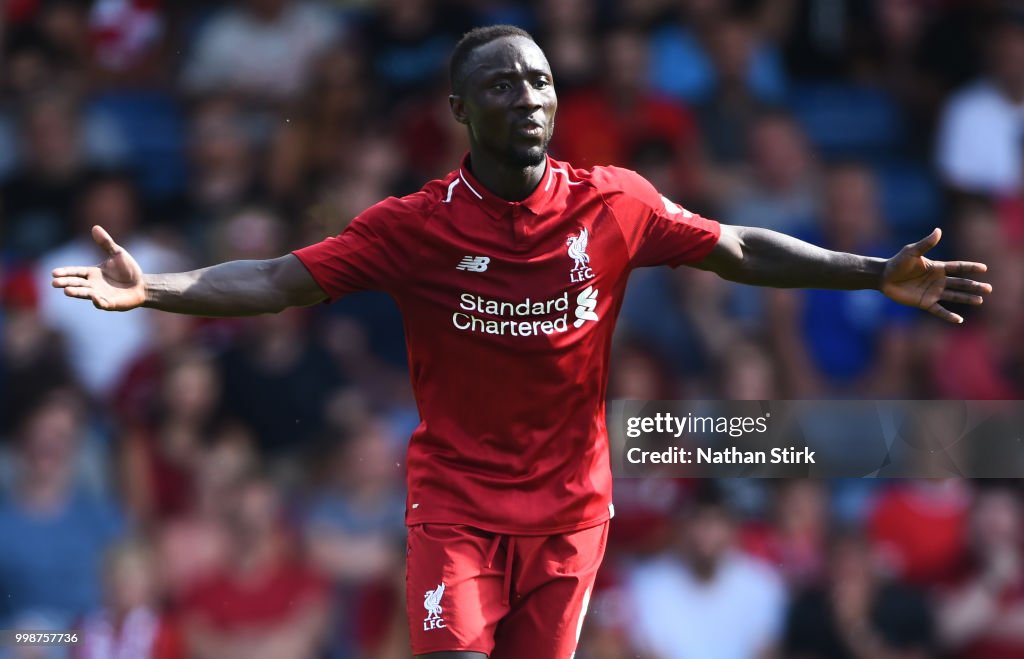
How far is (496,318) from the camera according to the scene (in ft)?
15.1

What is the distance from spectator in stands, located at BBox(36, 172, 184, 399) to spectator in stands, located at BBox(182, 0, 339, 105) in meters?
0.92

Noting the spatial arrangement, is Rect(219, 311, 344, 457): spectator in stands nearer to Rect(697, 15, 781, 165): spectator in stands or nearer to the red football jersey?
Rect(697, 15, 781, 165): spectator in stands

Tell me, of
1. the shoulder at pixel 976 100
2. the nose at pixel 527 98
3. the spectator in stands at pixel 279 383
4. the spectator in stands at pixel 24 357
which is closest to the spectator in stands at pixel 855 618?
the spectator in stands at pixel 279 383

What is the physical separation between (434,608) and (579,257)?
1123mm

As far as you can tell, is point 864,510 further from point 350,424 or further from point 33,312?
point 33,312

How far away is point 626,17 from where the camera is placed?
29.7 feet

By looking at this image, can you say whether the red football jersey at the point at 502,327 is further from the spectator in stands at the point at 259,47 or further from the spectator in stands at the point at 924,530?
the spectator in stands at the point at 259,47

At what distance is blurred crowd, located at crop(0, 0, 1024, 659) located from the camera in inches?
302

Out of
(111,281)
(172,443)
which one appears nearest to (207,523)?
(172,443)

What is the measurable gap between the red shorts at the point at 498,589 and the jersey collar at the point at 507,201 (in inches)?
38.0

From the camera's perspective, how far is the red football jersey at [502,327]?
15.1 feet

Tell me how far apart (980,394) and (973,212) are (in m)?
1.04

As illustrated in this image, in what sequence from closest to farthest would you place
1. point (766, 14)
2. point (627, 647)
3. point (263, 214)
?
point (627, 647) < point (263, 214) < point (766, 14)

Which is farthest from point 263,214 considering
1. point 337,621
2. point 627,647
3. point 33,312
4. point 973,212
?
point 973,212
